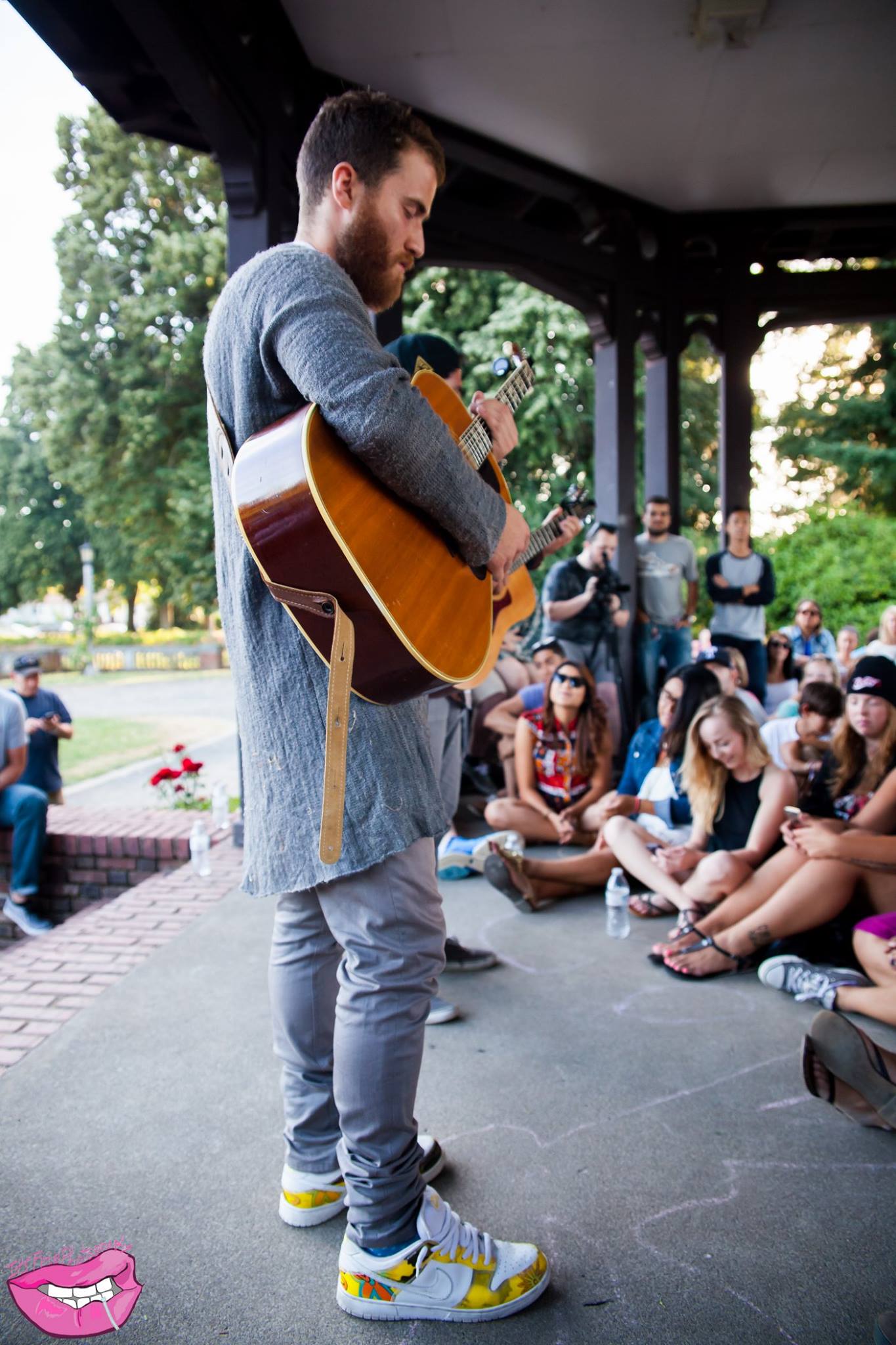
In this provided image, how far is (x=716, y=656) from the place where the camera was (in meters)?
5.88

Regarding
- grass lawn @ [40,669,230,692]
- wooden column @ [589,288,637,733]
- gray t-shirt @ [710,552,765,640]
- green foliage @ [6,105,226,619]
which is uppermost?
green foliage @ [6,105,226,619]

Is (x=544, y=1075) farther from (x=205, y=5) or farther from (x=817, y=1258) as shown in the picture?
(x=205, y=5)

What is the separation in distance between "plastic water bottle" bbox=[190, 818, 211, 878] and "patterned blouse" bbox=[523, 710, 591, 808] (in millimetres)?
1738

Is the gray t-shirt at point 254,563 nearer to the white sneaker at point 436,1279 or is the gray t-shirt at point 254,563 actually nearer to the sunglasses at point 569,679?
the white sneaker at point 436,1279

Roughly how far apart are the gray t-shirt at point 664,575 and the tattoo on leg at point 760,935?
4064 mm

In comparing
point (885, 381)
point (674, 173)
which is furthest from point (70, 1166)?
point (885, 381)

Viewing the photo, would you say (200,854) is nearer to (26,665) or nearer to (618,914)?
(618,914)

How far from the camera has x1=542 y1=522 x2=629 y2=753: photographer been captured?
5852 mm

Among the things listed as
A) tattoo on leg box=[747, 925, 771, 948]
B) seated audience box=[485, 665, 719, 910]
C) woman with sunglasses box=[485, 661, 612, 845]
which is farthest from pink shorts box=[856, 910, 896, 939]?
woman with sunglasses box=[485, 661, 612, 845]

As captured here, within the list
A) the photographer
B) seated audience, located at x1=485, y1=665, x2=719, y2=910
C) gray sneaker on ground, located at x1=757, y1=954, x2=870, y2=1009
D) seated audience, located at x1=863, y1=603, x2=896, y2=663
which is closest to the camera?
gray sneaker on ground, located at x1=757, y1=954, x2=870, y2=1009

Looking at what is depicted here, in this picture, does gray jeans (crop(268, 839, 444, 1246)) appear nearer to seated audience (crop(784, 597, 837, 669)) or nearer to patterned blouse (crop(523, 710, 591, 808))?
patterned blouse (crop(523, 710, 591, 808))

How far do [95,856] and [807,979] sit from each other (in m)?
3.57

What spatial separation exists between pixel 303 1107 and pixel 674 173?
20.9 ft

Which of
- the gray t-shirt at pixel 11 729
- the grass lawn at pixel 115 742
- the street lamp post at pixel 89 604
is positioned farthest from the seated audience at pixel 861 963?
the street lamp post at pixel 89 604
